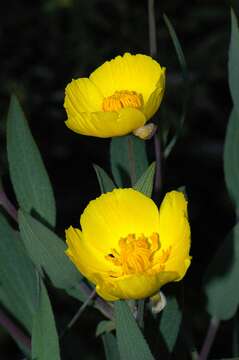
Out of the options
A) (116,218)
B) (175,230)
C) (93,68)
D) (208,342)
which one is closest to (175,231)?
(175,230)

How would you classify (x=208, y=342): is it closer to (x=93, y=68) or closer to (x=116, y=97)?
(x=116, y=97)

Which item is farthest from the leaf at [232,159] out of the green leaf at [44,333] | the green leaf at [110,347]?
the green leaf at [44,333]

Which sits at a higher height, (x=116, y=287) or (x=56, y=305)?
(x=116, y=287)

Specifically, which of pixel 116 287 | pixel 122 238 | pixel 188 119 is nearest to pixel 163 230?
pixel 122 238

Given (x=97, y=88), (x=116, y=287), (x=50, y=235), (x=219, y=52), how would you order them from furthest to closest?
1. (x=219, y=52)
2. (x=97, y=88)
3. (x=50, y=235)
4. (x=116, y=287)

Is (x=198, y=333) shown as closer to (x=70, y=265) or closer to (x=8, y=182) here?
(x=8, y=182)

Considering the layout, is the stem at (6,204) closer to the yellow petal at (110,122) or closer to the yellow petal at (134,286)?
the yellow petal at (110,122)

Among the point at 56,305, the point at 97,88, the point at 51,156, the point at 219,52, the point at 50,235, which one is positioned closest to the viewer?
the point at 50,235

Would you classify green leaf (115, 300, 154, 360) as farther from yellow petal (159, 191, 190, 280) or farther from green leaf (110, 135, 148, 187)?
green leaf (110, 135, 148, 187)

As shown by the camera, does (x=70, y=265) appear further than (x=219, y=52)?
No
